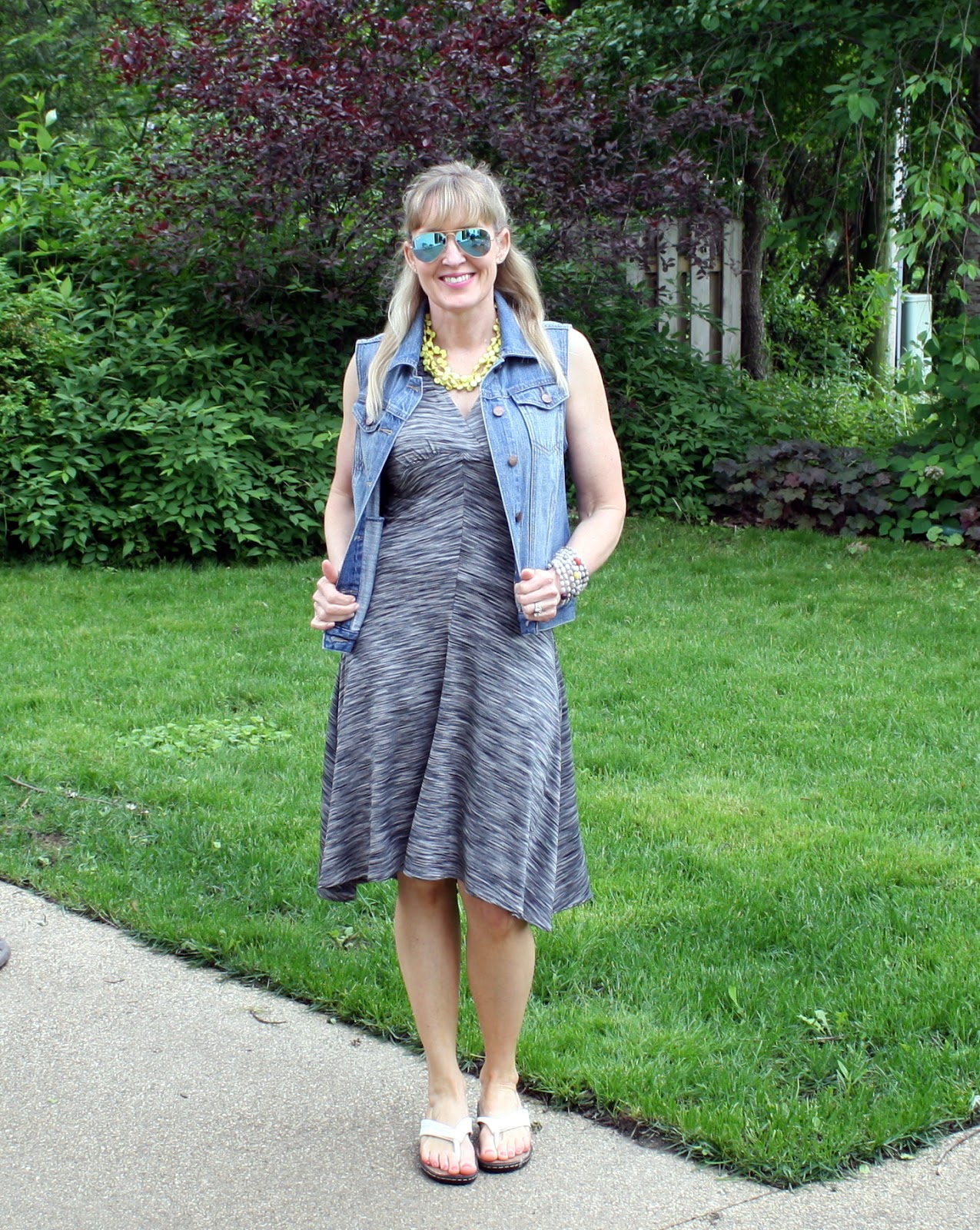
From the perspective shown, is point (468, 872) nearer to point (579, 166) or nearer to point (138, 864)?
point (138, 864)

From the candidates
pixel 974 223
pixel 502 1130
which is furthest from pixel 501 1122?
pixel 974 223

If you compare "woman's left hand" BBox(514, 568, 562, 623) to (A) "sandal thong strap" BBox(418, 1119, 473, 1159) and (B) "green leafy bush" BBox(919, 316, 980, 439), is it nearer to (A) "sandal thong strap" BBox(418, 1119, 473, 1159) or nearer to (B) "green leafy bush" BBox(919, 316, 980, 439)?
(A) "sandal thong strap" BBox(418, 1119, 473, 1159)

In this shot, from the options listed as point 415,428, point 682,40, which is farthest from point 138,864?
point 682,40

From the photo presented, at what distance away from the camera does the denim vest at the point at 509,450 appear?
268 centimetres

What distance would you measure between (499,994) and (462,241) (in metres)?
1.50

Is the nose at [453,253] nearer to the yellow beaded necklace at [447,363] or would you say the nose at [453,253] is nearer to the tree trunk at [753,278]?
the yellow beaded necklace at [447,363]

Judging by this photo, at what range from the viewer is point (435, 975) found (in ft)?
9.28

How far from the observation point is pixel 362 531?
2756 mm

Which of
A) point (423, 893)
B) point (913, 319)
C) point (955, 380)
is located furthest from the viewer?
point (913, 319)

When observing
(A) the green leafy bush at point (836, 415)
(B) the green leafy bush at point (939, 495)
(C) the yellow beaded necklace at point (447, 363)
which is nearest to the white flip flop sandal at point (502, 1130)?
(C) the yellow beaded necklace at point (447, 363)

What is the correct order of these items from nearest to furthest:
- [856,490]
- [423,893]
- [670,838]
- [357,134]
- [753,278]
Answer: [423,893] < [670,838] < [357,134] < [856,490] < [753,278]

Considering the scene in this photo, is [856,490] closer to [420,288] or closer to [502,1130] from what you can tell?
[420,288]

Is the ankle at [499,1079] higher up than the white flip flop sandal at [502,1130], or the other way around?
the ankle at [499,1079]

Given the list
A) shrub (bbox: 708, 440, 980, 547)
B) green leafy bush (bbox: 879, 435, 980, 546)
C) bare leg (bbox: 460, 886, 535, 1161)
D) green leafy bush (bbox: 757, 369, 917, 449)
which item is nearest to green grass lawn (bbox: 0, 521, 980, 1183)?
bare leg (bbox: 460, 886, 535, 1161)
